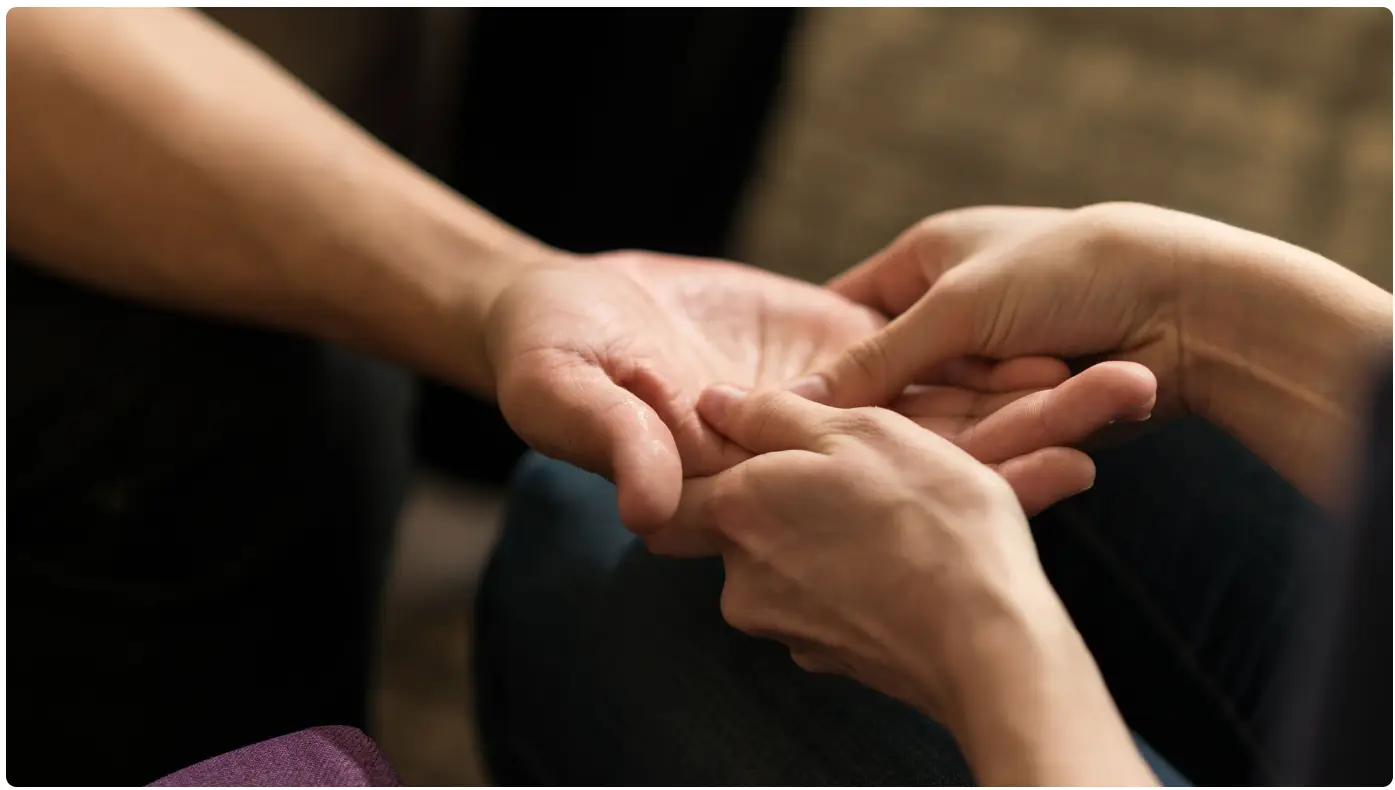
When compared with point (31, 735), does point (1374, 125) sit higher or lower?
higher

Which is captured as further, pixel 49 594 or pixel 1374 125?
pixel 1374 125

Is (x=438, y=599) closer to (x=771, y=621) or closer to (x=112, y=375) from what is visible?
(x=112, y=375)

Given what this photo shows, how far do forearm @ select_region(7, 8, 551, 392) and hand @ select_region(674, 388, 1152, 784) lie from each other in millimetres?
235

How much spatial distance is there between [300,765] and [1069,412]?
1.06 ft

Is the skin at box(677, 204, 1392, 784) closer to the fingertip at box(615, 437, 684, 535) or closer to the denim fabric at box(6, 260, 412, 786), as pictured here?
the fingertip at box(615, 437, 684, 535)

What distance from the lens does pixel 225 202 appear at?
67 cm

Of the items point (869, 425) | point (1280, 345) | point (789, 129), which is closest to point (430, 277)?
point (869, 425)

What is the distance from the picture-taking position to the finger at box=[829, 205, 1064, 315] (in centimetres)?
58

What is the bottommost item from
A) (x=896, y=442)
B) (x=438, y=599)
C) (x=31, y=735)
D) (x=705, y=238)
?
(x=438, y=599)

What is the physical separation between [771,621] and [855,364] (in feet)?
0.46

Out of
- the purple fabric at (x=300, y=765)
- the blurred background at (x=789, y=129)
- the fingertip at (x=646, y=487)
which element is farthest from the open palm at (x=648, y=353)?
the blurred background at (x=789, y=129)

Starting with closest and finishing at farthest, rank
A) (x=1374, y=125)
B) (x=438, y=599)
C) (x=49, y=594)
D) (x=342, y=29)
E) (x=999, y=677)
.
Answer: (x=999, y=677) → (x=49, y=594) → (x=342, y=29) → (x=438, y=599) → (x=1374, y=125)

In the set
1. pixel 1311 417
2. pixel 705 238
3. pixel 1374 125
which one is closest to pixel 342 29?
pixel 705 238

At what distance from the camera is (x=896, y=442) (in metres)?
0.44
